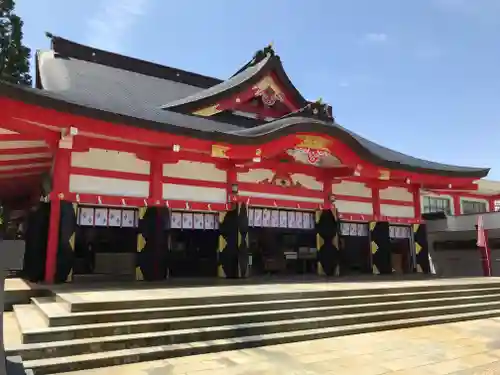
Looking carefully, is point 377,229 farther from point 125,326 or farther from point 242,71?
point 125,326

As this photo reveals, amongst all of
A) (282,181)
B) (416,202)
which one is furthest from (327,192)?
(416,202)

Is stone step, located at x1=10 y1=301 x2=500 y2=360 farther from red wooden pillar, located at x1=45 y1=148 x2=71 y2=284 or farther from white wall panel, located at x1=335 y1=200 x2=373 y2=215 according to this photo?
white wall panel, located at x1=335 y1=200 x2=373 y2=215

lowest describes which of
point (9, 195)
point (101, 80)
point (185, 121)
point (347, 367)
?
point (347, 367)

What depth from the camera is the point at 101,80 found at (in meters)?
15.2

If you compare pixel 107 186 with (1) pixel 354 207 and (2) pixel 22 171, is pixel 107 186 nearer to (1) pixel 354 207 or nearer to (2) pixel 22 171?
(2) pixel 22 171

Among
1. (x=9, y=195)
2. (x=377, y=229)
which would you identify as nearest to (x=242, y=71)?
(x=377, y=229)

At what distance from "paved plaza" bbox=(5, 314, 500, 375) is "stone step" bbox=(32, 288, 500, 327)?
675 millimetres

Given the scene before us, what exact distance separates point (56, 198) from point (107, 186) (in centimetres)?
134

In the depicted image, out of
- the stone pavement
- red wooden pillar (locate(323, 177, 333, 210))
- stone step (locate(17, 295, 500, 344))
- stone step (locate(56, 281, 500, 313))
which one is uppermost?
red wooden pillar (locate(323, 177, 333, 210))

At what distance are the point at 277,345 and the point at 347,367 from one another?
1.41m

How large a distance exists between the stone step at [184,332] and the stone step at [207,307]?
32cm

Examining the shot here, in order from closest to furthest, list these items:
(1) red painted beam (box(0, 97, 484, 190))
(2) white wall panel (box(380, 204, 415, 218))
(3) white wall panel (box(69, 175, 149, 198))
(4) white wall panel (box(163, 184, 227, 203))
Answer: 1. (1) red painted beam (box(0, 97, 484, 190))
2. (3) white wall panel (box(69, 175, 149, 198))
3. (4) white wall panel (box(163, 184, 227, 203))
4. (2) white wall panel (box(380, 204, 415, 218))

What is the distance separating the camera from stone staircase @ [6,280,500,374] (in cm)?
566

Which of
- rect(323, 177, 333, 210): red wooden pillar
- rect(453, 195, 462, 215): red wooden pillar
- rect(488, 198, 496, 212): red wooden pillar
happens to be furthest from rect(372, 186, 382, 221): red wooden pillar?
rect(488, 198, 496, 212): red wooden pillar
